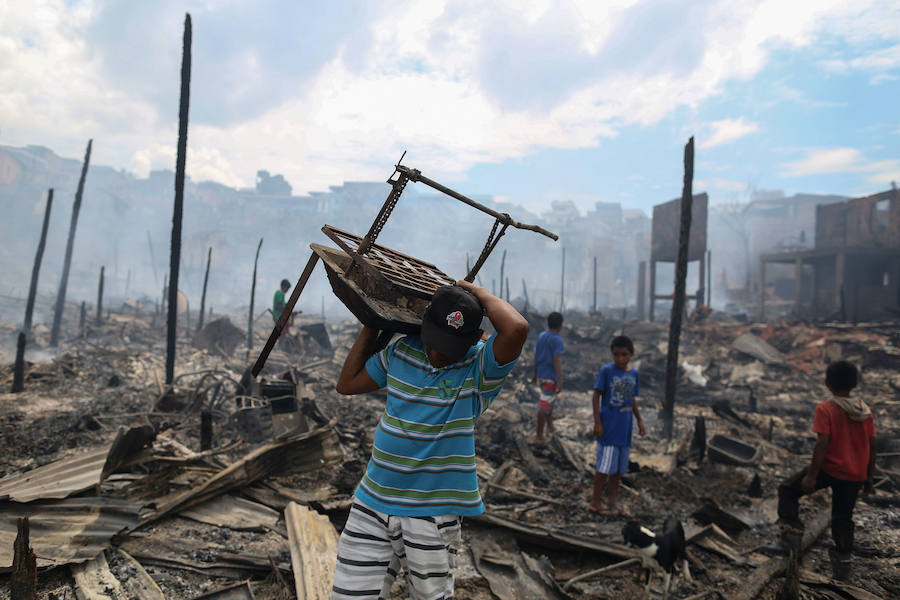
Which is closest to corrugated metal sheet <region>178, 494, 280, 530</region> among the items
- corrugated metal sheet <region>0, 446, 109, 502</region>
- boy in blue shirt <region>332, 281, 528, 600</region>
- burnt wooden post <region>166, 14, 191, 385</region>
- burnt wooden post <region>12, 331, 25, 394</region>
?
corrugated metal sheet <region>0, 446, 109, 502</region>

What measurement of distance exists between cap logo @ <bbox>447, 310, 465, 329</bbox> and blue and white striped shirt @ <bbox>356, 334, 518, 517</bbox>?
0.54 feet

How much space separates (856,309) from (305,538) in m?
24.8

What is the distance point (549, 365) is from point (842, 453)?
3.50 meters

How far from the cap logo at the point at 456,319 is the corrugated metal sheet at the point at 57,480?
3542 mm

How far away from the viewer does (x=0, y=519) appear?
3.15 meters

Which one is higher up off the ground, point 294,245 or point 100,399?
point 294,245

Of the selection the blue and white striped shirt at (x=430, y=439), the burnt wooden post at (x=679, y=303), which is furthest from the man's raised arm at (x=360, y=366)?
the burnt wooden post at (x=679, y=303)

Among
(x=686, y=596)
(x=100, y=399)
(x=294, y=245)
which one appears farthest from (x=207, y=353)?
(x=294, y=245)

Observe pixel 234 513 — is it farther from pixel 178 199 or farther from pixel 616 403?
pixel 178 199

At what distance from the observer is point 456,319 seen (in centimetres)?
168

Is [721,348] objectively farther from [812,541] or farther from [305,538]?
[305,538]

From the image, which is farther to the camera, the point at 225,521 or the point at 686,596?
the point at 225,521

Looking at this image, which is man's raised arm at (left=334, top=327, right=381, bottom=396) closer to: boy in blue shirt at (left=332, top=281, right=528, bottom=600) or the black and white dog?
boy in blue shirt at (left=332, top=281, right=528, bottom=600)

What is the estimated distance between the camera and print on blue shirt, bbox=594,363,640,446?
4.48 m
